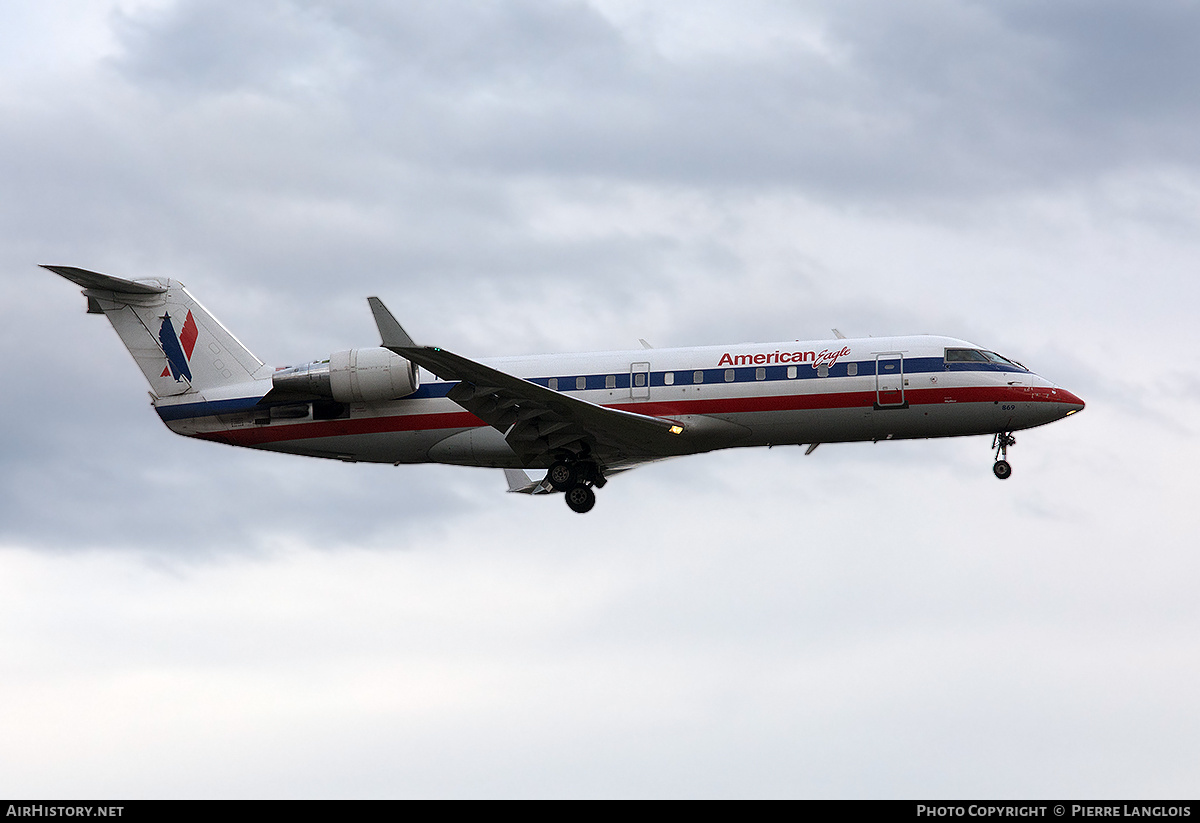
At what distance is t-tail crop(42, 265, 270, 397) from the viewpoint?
3581 cm

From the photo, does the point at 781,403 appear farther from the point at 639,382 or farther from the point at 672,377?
the point at 639,382

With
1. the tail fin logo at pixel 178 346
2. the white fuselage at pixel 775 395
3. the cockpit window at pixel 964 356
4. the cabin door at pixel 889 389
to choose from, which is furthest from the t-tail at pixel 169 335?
the cockpit window at pixel 964 356

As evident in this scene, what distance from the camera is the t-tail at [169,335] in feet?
117

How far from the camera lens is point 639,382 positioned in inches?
1310

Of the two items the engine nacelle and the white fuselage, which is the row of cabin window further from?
the engine nacelle

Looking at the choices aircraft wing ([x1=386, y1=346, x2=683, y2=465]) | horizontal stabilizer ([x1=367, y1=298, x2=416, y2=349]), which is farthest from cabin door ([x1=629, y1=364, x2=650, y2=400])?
horizontal stabilizer ([x1=367, y1=298, x2=416, y2=349])

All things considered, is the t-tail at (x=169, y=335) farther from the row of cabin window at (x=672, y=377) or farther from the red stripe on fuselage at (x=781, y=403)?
the row of cabin window at (x=672, y=377)

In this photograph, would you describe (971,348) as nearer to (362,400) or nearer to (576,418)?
(576,418)

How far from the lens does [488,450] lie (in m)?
34.2

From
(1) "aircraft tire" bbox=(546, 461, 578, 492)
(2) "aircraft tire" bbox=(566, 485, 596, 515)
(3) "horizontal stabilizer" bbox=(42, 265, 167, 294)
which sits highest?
(3) "horizontal stabilizer" bbox=(42, 265, 167, 294)

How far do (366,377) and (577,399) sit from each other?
5363 millimetres

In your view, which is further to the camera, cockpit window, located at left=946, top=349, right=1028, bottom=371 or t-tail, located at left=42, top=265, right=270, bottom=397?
t-tail, located at left=42, top=265, right=270, bottom=397

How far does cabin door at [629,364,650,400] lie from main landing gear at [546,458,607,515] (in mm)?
2306

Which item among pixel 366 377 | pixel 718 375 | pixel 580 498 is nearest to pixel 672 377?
pixel 718 375
